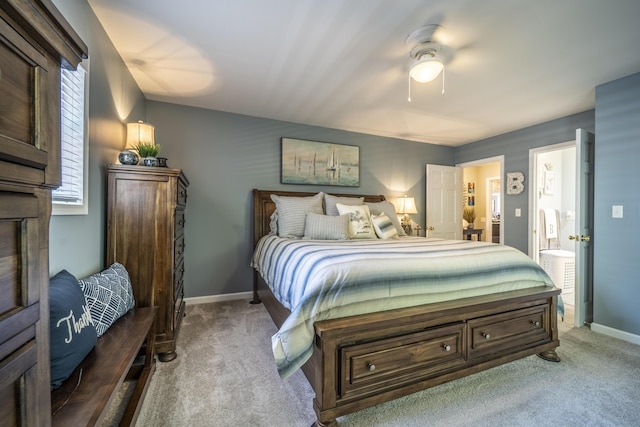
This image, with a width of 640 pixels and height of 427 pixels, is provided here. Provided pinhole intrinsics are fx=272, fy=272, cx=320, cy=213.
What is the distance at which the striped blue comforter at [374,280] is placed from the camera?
142 cm

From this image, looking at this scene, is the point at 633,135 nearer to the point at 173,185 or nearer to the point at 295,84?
the point at 295,84

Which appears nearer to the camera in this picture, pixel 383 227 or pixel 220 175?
pixel 383 227

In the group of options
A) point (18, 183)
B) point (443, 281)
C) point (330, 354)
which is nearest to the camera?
point (18, 183)

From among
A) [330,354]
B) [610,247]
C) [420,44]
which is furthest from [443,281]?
[610,247]

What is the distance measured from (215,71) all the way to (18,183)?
2.40 m

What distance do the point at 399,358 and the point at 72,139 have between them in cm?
226

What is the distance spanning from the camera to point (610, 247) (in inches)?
102

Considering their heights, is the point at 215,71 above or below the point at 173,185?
above

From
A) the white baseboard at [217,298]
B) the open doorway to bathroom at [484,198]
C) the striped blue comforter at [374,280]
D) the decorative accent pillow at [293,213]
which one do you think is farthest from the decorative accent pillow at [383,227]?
the open doorway to bathroom at [484,198]

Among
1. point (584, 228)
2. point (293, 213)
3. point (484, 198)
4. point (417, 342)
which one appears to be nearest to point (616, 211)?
point (584, 228)

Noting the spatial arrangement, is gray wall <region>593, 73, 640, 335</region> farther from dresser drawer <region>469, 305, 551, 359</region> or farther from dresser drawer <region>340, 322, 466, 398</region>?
dresser drawer <region>340, 322, 466, 398</region>

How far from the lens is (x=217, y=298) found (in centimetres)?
347

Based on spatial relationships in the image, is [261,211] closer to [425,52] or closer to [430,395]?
[425,52]

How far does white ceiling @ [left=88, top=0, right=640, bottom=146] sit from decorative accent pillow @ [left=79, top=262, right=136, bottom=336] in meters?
1.72
